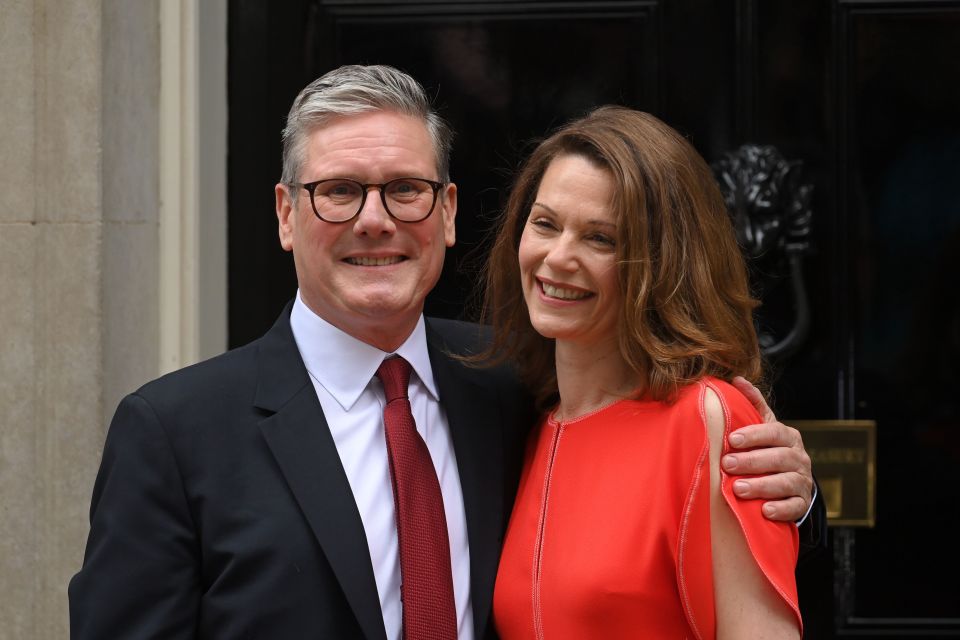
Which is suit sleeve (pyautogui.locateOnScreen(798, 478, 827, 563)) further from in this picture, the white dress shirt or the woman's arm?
the white dress shirt

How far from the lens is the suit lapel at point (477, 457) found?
7.47 ft

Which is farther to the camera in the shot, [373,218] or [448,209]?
[448,209]

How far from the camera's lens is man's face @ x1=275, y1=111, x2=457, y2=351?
7.66ft

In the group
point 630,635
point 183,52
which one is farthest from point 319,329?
point 183,52

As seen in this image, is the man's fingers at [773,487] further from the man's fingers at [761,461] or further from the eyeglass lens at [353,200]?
the eyeglass lens at [353,200]

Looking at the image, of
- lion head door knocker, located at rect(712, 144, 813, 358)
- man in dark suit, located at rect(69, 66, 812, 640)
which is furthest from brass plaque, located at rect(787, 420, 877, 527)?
man in dark suit, located at rect(69, 66, 812, 640)

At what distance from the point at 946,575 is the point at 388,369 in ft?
5.16

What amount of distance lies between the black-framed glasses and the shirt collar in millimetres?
194

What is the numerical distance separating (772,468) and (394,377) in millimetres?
691

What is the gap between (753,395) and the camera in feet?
7.25

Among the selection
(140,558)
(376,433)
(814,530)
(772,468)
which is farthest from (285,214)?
(814,530)

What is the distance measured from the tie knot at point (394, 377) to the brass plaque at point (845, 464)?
116 cm

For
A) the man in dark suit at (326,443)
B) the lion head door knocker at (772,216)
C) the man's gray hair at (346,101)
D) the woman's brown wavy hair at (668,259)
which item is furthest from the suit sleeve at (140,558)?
the lion head door knocker at (772,216)

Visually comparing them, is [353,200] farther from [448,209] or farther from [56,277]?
[56,277]
